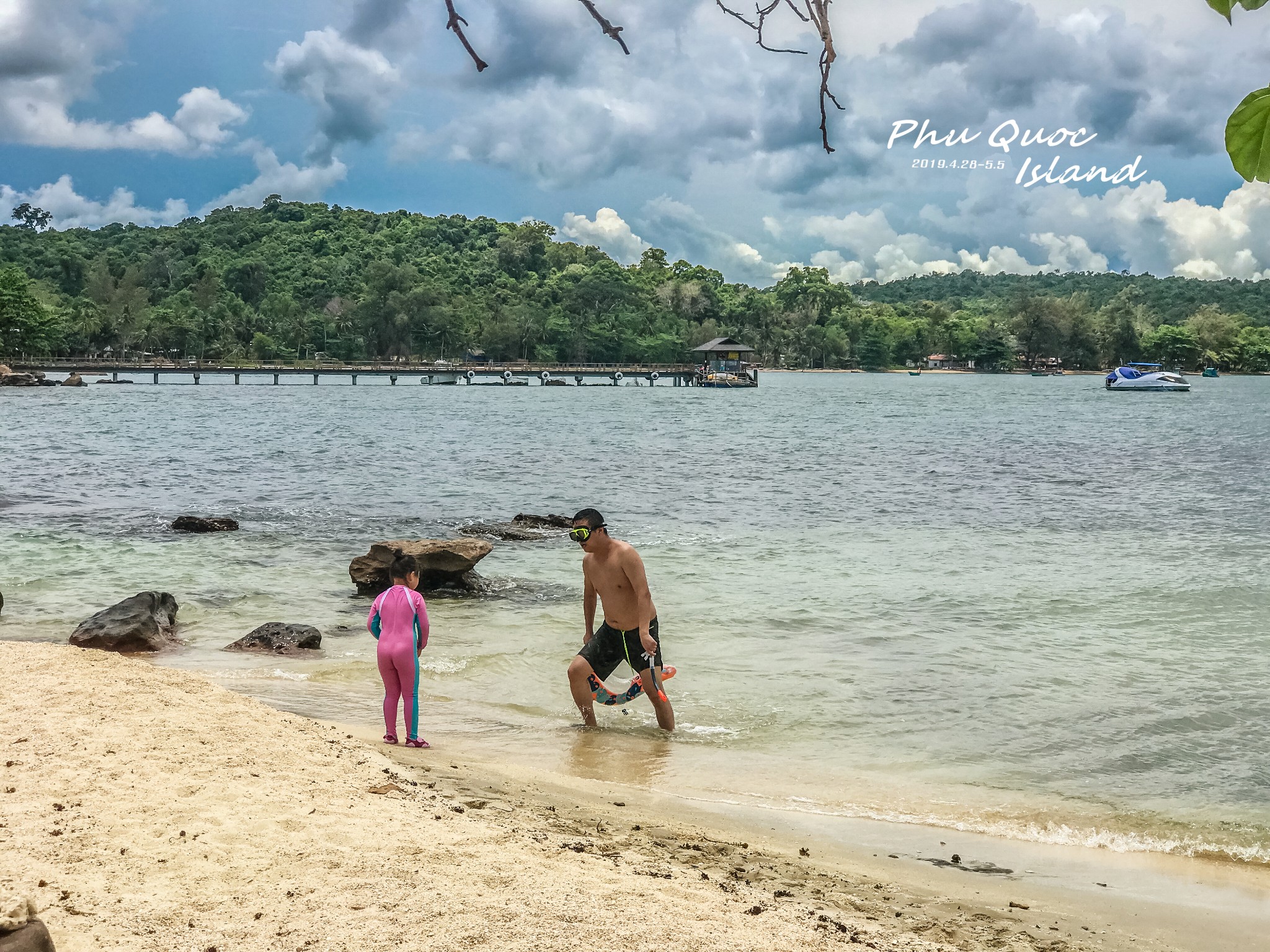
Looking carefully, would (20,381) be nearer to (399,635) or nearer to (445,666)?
(445,666)

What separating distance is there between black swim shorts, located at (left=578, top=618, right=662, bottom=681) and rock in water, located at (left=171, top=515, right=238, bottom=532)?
14.2 meters

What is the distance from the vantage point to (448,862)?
499cm

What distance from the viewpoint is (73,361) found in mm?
126250

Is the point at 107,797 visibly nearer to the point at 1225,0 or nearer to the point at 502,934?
the point at 502,934

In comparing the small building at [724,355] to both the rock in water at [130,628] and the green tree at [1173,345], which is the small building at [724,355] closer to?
the green tree at [1173,345]

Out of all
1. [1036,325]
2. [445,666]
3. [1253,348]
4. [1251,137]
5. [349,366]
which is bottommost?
[445,666]

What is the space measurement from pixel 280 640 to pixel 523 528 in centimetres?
991

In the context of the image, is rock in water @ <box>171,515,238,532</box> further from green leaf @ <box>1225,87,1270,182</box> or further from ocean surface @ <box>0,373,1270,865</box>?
green leaf @ <box>1225,87,1270,182</box>

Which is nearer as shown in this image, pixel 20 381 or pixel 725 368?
pixel 20 381

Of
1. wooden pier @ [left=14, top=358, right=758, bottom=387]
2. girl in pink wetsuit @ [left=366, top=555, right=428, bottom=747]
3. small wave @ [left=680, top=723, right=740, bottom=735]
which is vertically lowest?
small wave @ [left=680, top=723, right=740, bottom=735]

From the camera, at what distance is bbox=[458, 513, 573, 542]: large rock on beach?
66.7 feet

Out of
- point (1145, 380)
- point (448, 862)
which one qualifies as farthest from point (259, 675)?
point (1145, 380)

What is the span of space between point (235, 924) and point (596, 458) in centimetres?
3739

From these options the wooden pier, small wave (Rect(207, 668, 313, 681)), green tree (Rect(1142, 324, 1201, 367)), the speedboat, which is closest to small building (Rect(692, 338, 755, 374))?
the wooden pier
